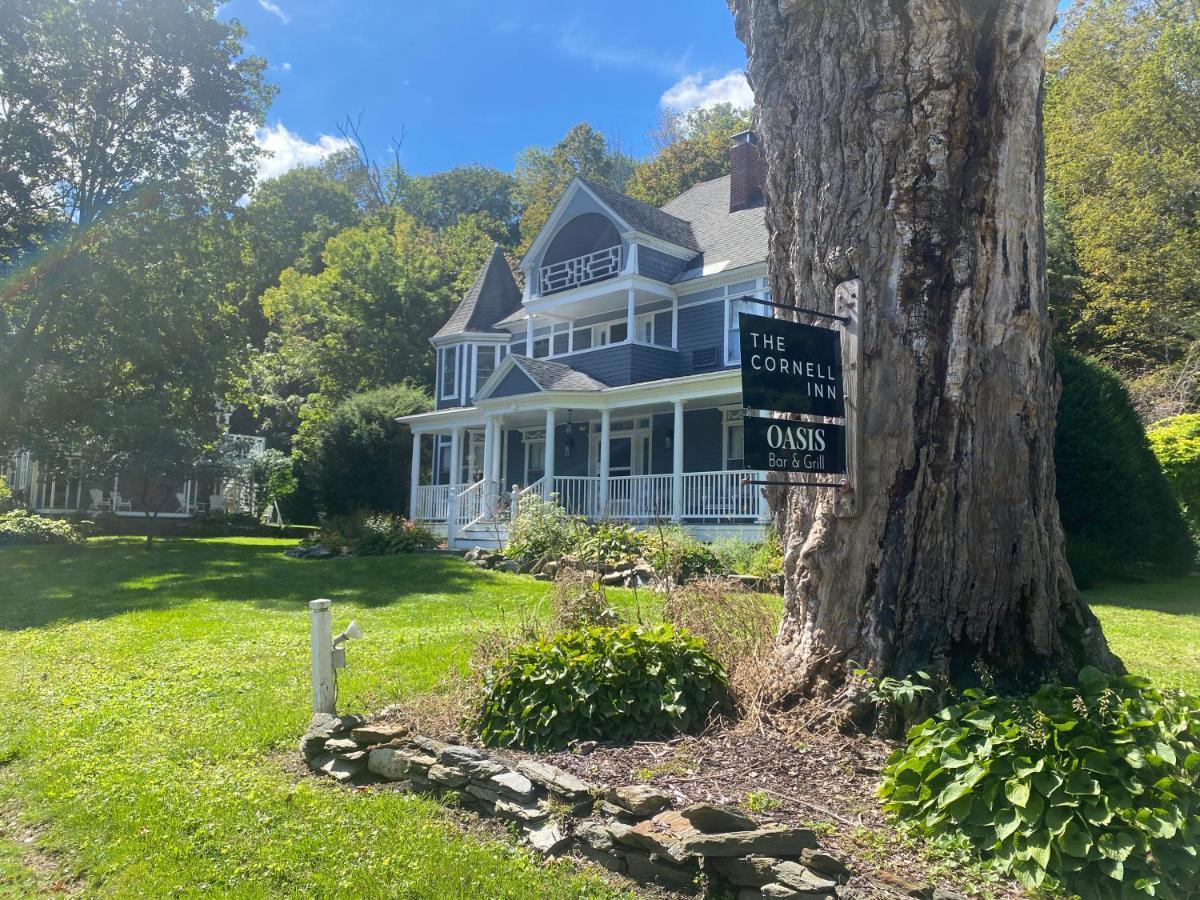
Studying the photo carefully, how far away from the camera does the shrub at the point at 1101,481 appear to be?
12.0 meters

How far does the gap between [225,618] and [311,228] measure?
146ft

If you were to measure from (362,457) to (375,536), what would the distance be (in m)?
7.87

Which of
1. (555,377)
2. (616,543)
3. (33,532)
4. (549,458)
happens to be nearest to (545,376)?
(555,377)

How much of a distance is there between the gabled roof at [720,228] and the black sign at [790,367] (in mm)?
14150

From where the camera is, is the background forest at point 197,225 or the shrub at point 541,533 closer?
the shrub at point 541,533

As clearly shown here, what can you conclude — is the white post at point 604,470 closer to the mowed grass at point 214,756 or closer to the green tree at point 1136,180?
the mowed grass at point 214,756

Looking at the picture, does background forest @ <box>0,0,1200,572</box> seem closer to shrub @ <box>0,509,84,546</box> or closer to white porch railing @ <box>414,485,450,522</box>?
shrub @ <box>0,509,84,546</box>

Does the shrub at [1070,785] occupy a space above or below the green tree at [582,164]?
below

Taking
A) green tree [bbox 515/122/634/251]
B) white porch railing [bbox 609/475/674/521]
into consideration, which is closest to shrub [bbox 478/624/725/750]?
white porch railing [bbox 609/475/674/521]

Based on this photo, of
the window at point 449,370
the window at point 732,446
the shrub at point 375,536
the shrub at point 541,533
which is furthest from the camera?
the window at point 449,370

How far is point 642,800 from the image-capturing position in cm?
366

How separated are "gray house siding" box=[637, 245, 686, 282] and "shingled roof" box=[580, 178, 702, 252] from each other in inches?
15.5

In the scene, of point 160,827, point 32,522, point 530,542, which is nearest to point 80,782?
point 160,827

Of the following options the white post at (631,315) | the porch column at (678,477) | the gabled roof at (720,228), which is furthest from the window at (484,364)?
the porch column at (678,477)
